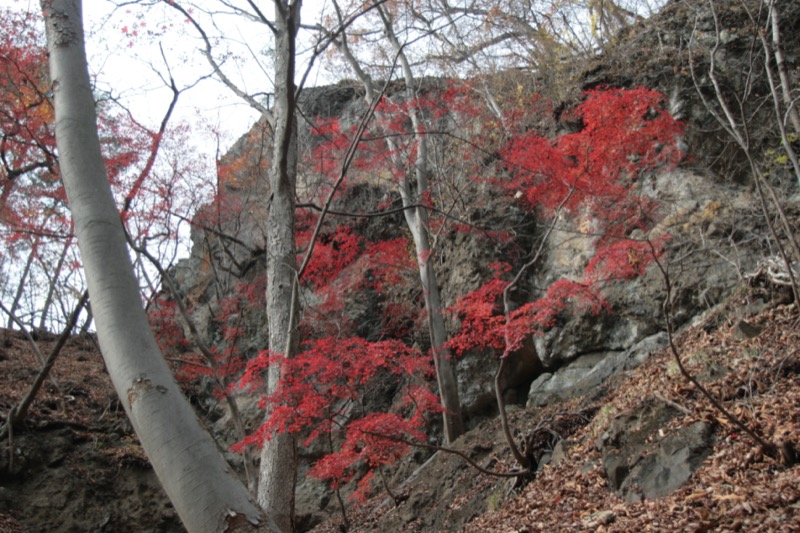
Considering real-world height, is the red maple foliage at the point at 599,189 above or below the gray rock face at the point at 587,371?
above

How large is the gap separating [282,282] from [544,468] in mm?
3343

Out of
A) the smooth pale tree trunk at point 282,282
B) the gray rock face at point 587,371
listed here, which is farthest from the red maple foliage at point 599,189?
the smooth pale tree trunk at point 282,282

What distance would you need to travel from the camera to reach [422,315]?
12.2 metres

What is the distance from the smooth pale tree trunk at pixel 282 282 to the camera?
5418mm

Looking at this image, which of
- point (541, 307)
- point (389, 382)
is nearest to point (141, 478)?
point (389, 382)

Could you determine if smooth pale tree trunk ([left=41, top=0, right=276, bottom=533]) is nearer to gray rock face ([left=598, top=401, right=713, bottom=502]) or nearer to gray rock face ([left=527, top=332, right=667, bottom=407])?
gray rock face ([left=598, top=401, right=713, bottom=502])

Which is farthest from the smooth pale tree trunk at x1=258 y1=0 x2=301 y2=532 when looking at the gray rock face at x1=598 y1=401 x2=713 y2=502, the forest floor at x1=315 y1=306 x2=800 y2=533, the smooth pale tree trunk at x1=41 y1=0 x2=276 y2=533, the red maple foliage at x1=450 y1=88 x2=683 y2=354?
the red maple foliage at x1=450 y1=88 x2=683 y2=354

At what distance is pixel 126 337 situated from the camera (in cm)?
184

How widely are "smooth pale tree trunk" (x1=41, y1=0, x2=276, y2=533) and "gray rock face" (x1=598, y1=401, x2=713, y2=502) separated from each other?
348 centimetres

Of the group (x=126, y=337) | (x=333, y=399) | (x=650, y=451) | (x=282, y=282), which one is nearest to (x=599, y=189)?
(x=333, y=399)

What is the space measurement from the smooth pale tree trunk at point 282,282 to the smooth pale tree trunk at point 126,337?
3148 millimetres

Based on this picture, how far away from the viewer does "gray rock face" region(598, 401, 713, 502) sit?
417 centimetres

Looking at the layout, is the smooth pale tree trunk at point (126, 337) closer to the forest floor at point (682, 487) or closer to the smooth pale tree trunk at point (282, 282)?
the forest floor at point (682, 487)

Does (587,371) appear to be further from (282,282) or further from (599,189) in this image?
(282,282)
